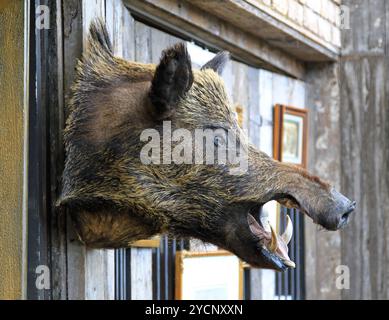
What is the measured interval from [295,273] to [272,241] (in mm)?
2083

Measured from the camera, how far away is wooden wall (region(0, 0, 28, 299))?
7.09ft

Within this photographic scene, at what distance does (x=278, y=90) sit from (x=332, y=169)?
651 mm

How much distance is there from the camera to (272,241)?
2021mm

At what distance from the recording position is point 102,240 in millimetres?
2201

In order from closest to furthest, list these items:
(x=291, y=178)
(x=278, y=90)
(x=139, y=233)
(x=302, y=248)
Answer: (x=291, y=178) → (x=139, y=233) → (x=278, y=90) → (x=302, y=248)

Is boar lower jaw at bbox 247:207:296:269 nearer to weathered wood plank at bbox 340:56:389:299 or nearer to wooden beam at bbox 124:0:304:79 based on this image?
wooden beam at bbox 124:0:304:79

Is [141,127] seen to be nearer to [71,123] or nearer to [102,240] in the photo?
[71,123]

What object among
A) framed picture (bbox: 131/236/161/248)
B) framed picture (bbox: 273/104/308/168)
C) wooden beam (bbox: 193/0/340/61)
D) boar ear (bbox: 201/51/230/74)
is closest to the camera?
boar ear (bbox: 201/51/230/74)

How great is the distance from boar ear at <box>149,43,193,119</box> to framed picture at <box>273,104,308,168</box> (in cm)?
177

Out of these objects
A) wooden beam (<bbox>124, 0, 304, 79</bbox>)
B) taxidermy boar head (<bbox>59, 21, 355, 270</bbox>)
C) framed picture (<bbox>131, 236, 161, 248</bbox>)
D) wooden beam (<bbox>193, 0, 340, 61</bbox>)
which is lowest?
framed picture (<bbox>131, 236, 161, 248</bbox>)

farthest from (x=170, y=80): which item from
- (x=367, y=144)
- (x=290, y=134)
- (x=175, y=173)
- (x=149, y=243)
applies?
(x=367, y=144)

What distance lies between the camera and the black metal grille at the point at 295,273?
3.90 meters

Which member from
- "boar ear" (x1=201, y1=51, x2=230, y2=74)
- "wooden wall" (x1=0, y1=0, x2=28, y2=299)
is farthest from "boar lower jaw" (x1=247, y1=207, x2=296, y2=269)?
"wooden wall" (x1=0, y1=0, x2=28, y2=299)

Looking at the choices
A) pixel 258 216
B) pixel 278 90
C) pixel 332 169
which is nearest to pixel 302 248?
pixel 332 169
